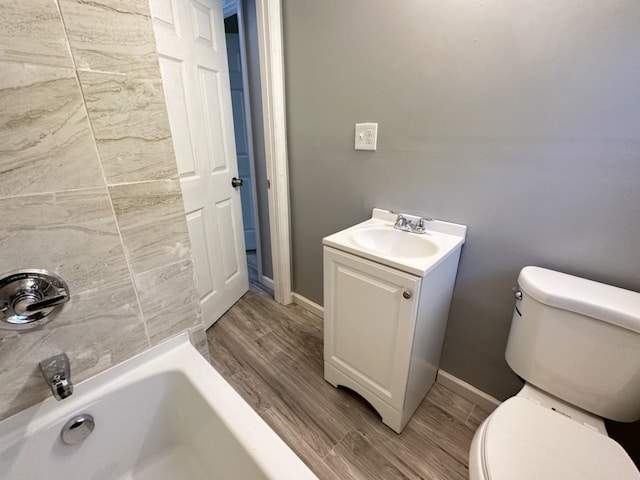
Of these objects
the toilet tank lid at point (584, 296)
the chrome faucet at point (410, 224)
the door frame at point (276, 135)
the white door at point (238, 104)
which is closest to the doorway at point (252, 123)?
the white door at point (238, 104)

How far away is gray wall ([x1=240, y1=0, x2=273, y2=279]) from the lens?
1751 mm

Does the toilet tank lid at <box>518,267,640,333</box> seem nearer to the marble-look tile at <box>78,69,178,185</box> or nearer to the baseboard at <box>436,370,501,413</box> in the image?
the baseboard at <box>436,370,501,413</box>

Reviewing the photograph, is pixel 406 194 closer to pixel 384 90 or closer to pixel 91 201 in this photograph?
pixel 384 90

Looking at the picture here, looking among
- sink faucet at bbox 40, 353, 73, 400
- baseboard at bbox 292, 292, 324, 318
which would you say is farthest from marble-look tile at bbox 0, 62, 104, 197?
baseboard at bbox 292, 292, 324, 318

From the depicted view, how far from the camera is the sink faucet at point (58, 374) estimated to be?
735 mm

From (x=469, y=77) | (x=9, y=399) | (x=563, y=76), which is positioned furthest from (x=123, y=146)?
(x=563, y=76)

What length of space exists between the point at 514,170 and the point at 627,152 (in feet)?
0.93

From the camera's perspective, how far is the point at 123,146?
31.1 inches

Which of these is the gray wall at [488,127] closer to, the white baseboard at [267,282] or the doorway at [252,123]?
the doorway at [252,123]

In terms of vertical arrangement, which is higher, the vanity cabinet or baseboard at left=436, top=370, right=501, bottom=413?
the vanity cabinet

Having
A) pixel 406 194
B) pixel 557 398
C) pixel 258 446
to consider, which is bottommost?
pixel 557 398

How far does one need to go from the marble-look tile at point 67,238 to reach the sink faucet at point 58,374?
0.64 feet

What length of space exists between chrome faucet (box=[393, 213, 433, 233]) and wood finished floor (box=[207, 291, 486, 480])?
0.83m

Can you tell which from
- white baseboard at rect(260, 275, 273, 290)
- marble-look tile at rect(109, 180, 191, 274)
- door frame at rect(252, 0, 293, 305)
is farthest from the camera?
white baseboard at rect(260, 275, 273, 290)
